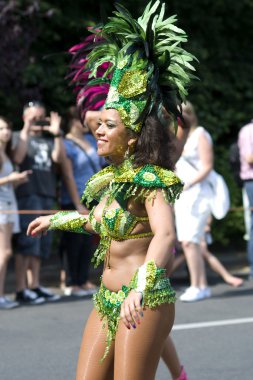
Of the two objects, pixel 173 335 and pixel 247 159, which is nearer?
pixel 173 335

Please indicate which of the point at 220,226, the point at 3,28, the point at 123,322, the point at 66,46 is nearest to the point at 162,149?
the point at 123,322

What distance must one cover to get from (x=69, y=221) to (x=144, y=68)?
805mm

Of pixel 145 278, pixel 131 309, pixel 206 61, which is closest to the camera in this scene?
pixel 131 309

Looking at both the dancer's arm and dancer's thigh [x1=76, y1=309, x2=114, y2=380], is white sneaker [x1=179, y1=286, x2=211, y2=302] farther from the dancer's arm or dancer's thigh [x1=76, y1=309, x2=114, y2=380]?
the dancer's arm

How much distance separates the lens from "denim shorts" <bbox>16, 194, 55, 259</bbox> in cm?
962

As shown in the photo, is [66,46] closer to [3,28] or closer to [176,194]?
[3,28]

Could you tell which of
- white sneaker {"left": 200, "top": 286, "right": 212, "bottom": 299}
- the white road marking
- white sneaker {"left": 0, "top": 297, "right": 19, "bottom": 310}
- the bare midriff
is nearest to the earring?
the bare midriff

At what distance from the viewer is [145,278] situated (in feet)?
13.4

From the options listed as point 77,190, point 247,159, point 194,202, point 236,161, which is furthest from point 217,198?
point 77,190

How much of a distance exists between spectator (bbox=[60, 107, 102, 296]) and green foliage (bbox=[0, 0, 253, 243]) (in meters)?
2.55

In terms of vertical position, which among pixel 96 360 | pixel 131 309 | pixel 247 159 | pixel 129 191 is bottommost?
pixel 96 360

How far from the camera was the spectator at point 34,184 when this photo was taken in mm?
9492

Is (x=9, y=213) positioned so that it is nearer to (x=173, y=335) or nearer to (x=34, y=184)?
(x=34, y=184)

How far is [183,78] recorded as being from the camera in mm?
4504
